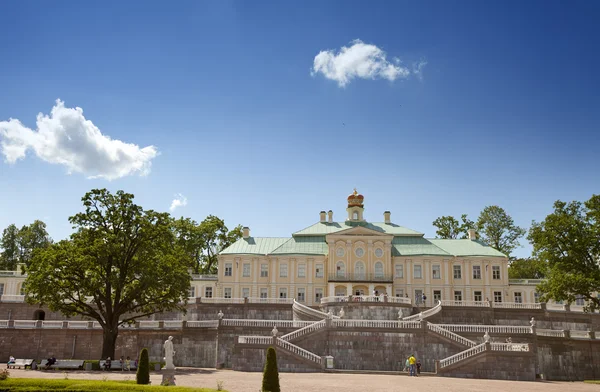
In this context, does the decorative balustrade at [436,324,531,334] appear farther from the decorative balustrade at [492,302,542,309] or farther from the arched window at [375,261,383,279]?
the arched window at [375,261,383,279]

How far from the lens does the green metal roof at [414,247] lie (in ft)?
197

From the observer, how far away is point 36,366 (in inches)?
1347

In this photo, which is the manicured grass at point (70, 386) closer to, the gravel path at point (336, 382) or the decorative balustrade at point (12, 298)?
the gravel path at point (336, 382)

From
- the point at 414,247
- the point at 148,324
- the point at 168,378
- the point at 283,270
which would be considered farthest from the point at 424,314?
the point at 168,378

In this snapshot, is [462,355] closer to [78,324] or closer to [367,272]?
[367,272]

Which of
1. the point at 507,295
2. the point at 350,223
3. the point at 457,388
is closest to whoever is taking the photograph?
the point at 457,388

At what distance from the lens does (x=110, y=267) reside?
39062 millimetres

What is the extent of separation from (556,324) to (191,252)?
137 ft

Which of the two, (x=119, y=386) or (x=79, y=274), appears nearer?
(x=119, y=386)

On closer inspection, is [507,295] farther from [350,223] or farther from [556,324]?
[350,223]

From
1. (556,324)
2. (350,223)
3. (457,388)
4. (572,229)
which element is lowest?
(457,388)

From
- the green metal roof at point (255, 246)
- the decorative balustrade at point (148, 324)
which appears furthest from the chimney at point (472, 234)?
the decorative balustrade at point (148, 324)

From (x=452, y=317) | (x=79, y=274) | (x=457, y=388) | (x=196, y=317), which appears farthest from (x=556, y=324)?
(x=79, y=274)

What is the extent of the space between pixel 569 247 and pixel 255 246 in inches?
1253
